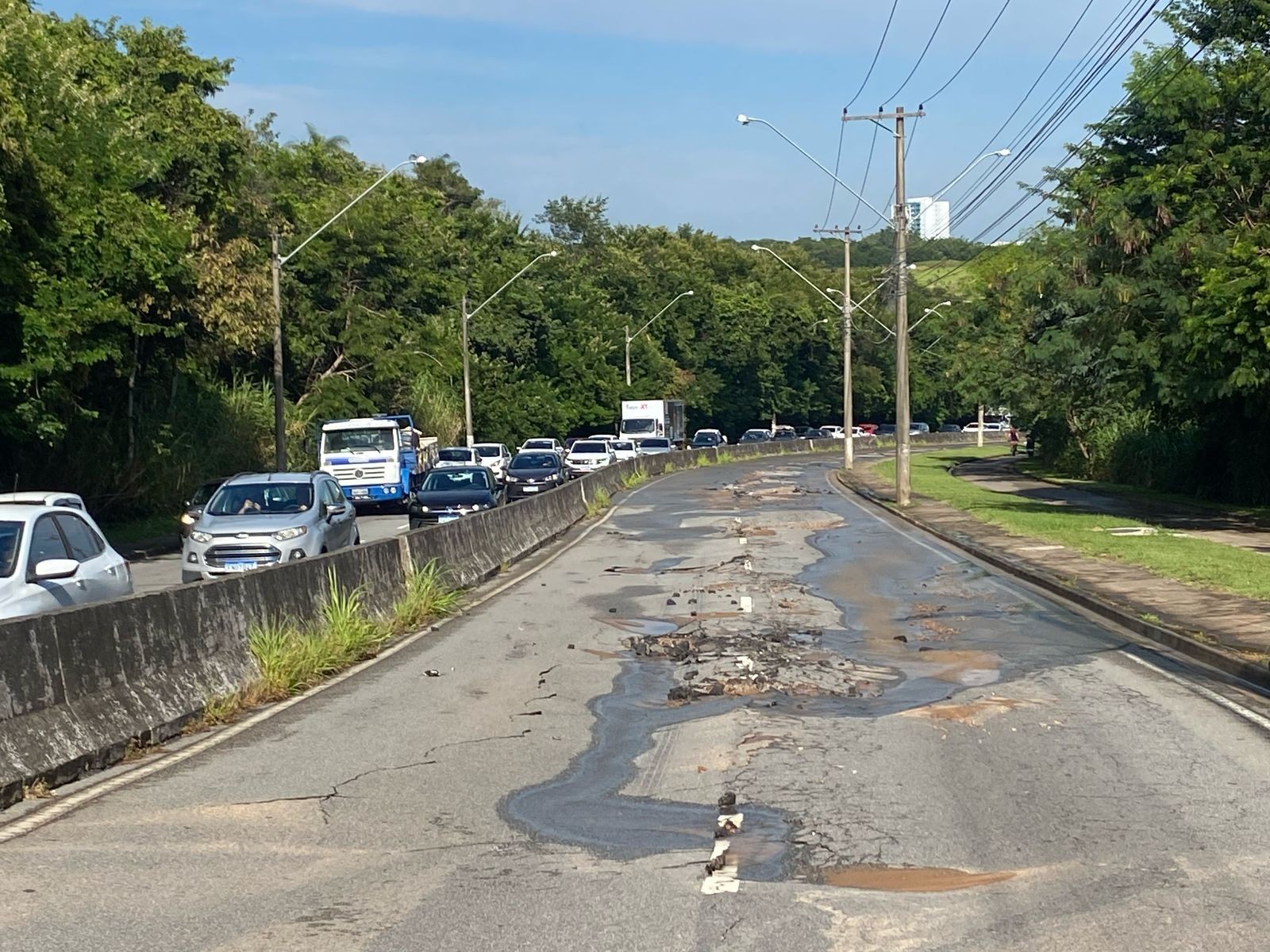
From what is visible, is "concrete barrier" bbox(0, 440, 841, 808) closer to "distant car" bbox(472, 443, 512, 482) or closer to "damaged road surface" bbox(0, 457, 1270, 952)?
"damaged road surface" bbox(0, 457, 1270, 952)

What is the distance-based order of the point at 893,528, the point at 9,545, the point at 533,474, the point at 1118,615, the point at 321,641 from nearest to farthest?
the point at 9,545 → the point at 321,641 → the point at 1118,615 → the point at 893,528 → the point at 533,474

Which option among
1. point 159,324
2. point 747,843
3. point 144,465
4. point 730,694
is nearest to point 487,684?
point 730,694

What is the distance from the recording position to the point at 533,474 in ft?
149

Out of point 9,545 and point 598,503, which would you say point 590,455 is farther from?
point 9,545

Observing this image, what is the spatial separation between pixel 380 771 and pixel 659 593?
36.9 feet

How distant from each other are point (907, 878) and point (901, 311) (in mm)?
33054

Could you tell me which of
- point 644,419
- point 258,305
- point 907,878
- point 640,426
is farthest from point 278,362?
point 640,426

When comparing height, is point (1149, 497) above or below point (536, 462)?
below

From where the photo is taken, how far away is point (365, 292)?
63750mm

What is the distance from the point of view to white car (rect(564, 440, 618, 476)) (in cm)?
6053

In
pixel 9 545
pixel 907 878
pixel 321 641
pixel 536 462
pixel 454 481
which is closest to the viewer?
pixel 907 878

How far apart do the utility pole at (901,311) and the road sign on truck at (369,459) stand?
1410 cm

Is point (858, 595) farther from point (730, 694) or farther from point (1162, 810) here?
point (1162, 810)

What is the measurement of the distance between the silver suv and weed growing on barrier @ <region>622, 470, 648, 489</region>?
31753mm
